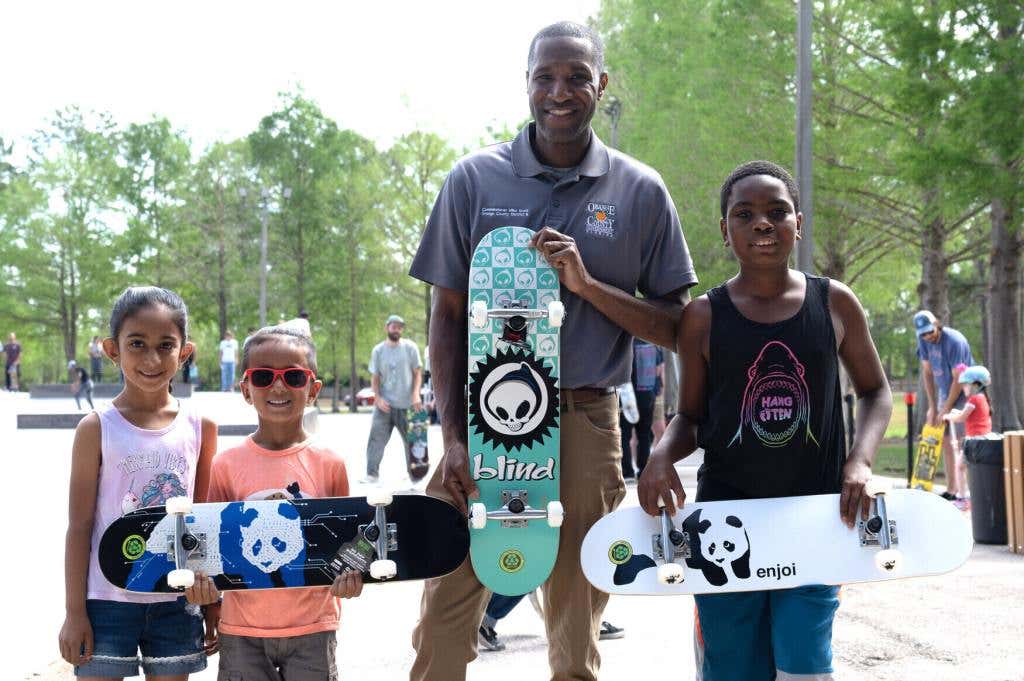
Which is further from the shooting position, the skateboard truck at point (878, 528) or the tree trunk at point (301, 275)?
the tree trunk at point (301, 275)

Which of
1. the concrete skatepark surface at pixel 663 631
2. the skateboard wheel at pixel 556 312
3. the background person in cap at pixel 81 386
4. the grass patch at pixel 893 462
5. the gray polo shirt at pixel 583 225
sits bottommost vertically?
the concrete skatepark surface at pixel 663 631

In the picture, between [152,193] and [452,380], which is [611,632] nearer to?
[452,380]

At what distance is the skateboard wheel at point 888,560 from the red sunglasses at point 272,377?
5.40 feet

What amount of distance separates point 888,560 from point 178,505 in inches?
73.0

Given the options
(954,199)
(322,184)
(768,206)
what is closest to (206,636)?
(768,206)

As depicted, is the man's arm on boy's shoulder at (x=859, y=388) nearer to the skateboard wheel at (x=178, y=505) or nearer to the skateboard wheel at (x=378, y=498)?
the skateboard wheel at (x=378, y=498)

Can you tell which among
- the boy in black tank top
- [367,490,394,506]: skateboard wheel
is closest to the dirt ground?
the boy in black tank top

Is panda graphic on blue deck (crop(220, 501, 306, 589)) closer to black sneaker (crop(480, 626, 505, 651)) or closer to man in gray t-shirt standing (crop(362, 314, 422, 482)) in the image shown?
black sneaker (crop(480, 626, 505, 651))

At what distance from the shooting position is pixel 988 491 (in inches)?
320

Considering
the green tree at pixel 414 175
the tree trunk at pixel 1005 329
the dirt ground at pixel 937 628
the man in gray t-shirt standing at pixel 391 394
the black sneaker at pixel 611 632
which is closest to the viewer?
the dirt ground at pixel 937 628

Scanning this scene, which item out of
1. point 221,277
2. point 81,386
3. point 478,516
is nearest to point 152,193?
point 221,277

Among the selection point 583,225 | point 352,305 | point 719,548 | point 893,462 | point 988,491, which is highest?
point 352,305

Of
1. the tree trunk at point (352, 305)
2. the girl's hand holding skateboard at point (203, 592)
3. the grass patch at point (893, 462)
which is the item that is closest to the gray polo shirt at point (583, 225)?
the girl's hand holding skateboard at point (203, 592)

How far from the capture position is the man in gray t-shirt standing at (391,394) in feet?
36.4
